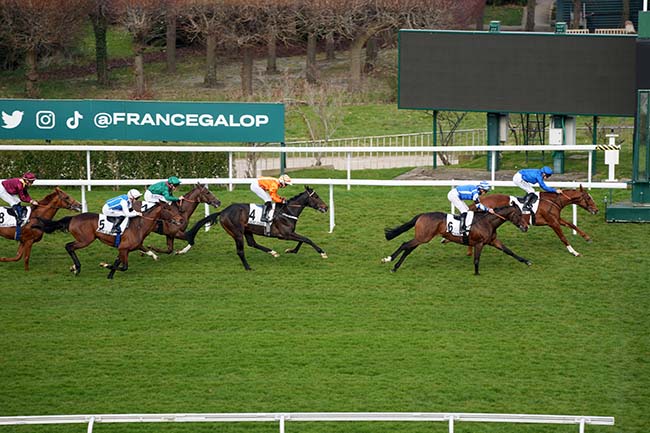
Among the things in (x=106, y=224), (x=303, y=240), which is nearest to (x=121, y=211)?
(x=106, y=224)

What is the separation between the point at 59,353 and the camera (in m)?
11.3

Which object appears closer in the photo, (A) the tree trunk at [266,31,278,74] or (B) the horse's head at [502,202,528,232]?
(B) the horse's head at [502,202,528,232]

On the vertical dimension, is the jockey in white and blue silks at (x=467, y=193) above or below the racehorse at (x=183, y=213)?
above

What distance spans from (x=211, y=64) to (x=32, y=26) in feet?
14.3

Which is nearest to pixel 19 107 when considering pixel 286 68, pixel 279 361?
pixel 279 361

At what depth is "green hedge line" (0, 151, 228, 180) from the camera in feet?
57.2

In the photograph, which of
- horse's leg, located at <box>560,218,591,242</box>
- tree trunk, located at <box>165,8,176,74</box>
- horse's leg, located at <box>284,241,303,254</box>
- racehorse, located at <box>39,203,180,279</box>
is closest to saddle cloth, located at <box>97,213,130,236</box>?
racehorse, located at <box>39,203,180,279</box>

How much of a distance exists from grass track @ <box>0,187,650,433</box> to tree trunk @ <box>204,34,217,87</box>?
17.2m

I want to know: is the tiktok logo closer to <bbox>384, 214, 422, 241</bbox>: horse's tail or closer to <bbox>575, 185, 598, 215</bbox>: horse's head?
<bbox>384, 214, 422, 241</bbox>: horse's tail

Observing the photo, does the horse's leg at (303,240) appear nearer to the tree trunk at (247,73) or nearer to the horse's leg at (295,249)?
the horse's leg at (295,249)

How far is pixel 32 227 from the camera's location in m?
13.7

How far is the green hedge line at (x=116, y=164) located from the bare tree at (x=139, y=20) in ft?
44.5

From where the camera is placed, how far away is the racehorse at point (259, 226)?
542 inches

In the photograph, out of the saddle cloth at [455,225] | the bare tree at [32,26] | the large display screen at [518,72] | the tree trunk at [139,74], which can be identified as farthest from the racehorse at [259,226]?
the bare tree at [32,26]
